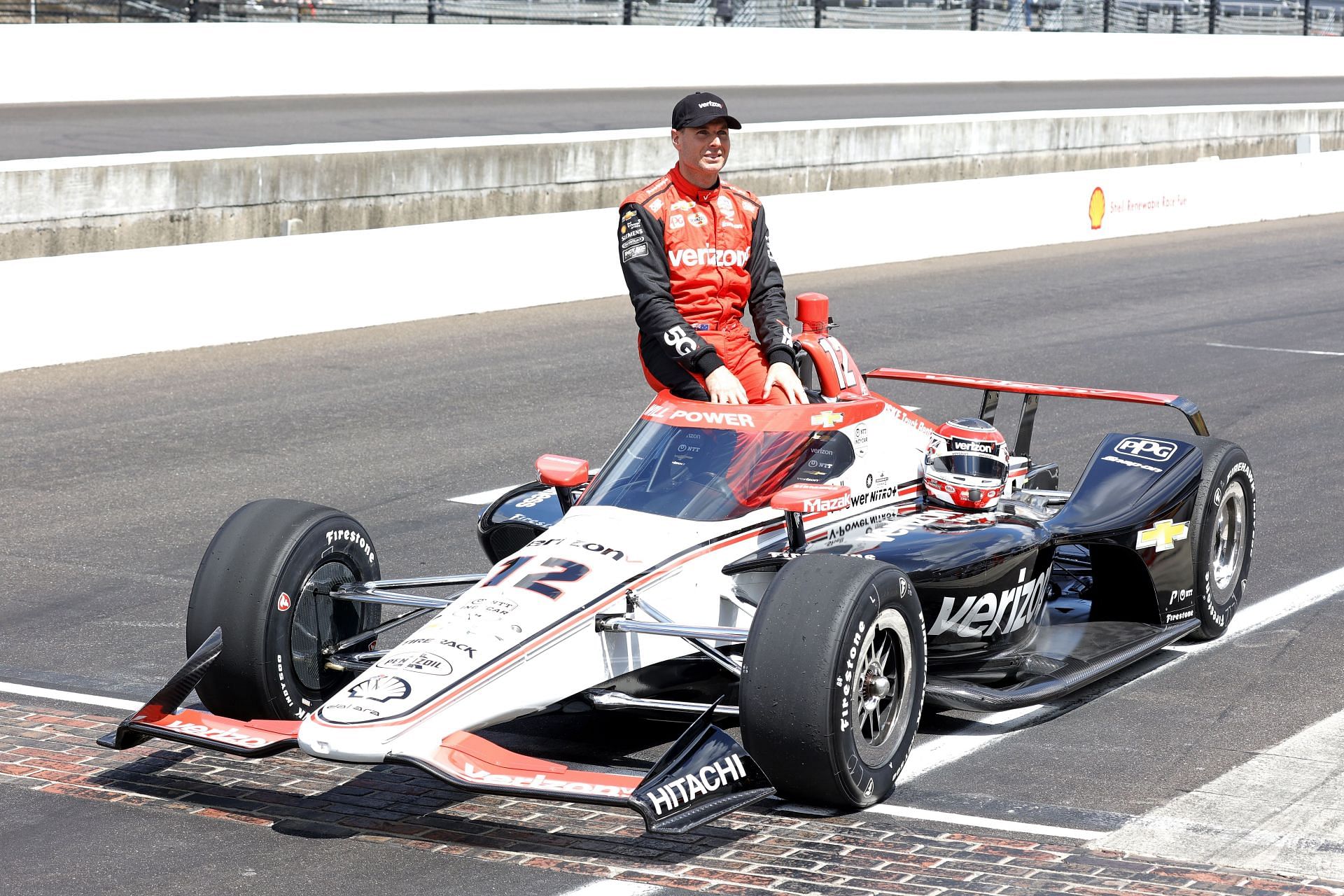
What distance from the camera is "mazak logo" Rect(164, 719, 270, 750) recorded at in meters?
5.82

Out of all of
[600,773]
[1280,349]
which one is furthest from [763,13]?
[600,773]

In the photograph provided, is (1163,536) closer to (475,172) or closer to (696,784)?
(696,784)

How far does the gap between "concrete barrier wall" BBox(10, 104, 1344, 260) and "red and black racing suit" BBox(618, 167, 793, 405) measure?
10017 mm

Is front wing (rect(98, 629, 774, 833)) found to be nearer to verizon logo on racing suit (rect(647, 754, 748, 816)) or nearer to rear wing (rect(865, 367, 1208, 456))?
verizon logo on racing suit (rect(647, 754, 748, 816))

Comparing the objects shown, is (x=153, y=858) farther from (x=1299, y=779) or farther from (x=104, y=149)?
(x=104, y=149)

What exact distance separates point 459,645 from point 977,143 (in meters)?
23.5

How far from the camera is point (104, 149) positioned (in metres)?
20.5

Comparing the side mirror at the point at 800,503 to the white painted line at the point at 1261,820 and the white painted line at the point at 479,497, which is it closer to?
the white painted line at the point at 1261,820

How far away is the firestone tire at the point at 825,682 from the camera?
5.56 meters

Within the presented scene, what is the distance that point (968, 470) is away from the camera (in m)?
7.34

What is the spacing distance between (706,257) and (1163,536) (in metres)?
2.15

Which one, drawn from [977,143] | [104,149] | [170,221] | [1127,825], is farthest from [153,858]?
A: [977,143]

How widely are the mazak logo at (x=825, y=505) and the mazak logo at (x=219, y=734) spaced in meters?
2.00

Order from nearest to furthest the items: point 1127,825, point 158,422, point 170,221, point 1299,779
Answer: point 1127,825 → point 1299,779 → point 158,422 → point 170,221
